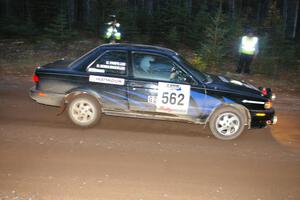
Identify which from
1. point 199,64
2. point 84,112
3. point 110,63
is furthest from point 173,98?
point 199,64

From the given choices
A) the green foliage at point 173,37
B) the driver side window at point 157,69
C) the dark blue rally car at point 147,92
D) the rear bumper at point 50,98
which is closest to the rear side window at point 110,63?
the dark blue rally car at point 147,92

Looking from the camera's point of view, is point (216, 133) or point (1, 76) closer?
point (216, 133)

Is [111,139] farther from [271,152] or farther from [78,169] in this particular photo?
[271,152]

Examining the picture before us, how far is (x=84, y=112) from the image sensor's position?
25.8ft

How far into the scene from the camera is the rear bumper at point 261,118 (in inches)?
305

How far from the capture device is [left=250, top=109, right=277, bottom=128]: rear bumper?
776 centimetres

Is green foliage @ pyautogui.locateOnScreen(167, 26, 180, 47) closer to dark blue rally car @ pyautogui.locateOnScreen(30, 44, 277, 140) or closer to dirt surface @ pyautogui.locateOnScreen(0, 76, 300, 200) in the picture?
dirt surface @ pyautogui.locateOnScreen(0, 76, 300, 200)

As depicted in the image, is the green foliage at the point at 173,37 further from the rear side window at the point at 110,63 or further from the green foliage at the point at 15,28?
the rear side window at the point at 110,63

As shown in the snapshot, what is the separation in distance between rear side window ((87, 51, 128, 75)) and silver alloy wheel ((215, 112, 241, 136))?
85.8 inches

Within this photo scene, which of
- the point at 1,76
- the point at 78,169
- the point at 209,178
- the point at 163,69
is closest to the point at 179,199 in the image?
the point at 209,178

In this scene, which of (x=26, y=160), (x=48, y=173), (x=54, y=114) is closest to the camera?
(x=48, y=173)

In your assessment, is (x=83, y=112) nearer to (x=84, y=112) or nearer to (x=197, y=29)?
(x=84, y=112)

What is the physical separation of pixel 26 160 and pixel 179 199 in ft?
8.54

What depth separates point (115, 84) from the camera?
25.3 feet
